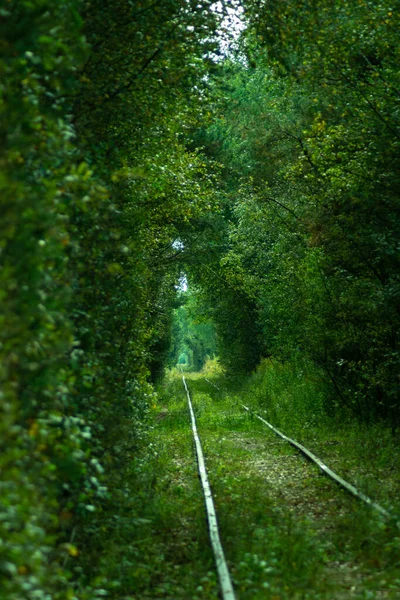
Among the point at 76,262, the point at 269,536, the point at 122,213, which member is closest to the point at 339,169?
the point at 122,213

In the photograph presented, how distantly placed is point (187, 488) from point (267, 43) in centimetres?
622

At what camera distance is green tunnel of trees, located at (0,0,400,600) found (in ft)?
15.3

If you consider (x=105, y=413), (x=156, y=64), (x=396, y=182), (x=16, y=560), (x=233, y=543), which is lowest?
(x=233, y=543)

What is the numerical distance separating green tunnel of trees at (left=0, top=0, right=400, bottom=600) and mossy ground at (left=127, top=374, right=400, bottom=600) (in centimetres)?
55

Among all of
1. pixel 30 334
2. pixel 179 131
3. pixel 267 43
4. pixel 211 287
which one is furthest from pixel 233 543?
pixel 211 287

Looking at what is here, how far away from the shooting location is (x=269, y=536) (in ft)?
26.4

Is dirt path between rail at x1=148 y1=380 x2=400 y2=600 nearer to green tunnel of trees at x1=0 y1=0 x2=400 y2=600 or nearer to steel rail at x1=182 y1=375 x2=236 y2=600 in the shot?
steel rail at x1=182 y1=375 x2=236 y2=600

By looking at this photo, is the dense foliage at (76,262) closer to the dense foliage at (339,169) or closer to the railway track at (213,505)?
the railway track at (213,505)

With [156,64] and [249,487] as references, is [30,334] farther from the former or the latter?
[249,487]

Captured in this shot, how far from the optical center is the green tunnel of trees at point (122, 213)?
4660 millimetres

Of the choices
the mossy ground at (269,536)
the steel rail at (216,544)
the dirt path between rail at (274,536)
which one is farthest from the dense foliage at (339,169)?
the steel rail at (216,544)

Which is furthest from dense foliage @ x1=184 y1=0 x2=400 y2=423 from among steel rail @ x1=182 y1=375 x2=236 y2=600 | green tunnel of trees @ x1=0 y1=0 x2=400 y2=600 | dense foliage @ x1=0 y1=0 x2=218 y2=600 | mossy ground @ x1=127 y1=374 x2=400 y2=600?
steel rail @ x1=182 y1=375 x2=236 y2=600

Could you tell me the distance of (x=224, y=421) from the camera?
1991 centimetres

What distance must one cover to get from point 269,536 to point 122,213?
4481 mm
